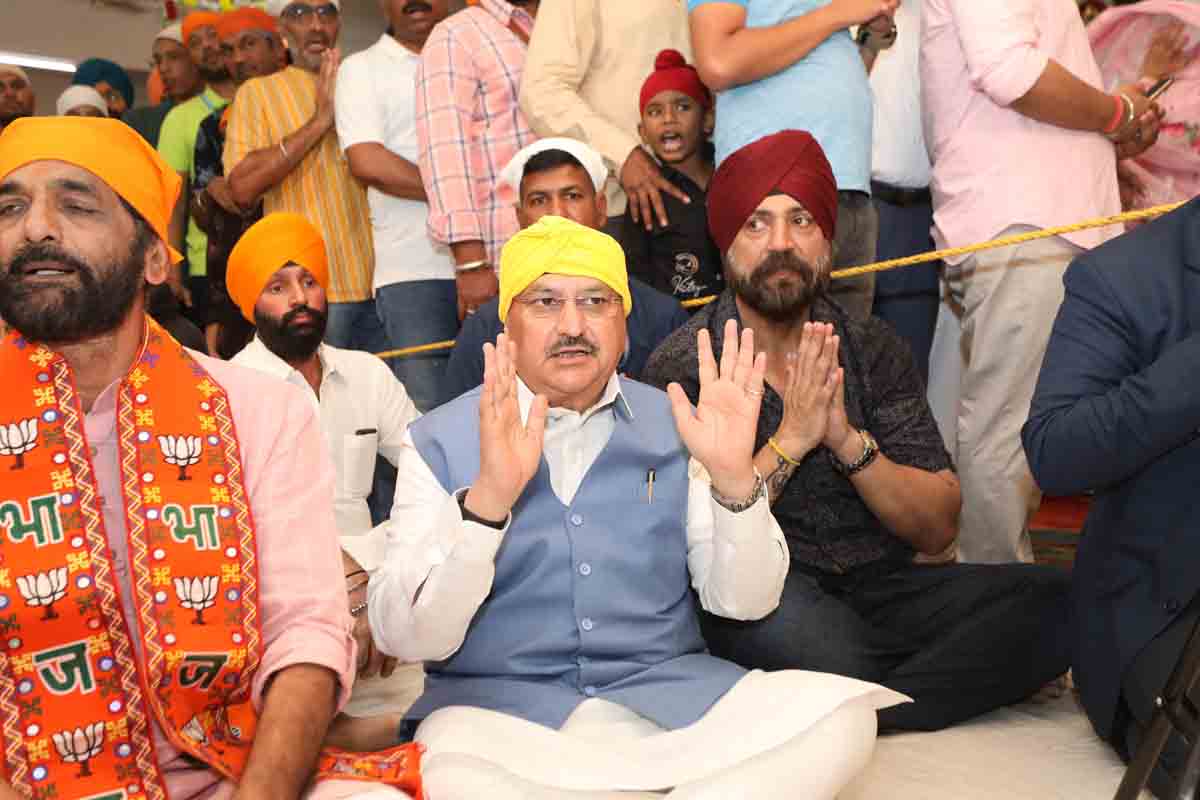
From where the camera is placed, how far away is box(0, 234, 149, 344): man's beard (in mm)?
2088

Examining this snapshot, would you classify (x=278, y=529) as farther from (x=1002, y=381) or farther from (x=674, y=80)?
(x=674, y=80)

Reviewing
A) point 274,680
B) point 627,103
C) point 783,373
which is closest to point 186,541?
point 274,680

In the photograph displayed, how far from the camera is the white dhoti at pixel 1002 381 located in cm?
355

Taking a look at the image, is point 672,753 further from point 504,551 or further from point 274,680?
point 274,680

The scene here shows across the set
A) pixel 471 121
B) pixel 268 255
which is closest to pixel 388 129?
pixel 471 121

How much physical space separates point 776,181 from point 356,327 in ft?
7.16

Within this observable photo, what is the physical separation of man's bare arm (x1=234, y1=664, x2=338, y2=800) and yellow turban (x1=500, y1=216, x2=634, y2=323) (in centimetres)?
95

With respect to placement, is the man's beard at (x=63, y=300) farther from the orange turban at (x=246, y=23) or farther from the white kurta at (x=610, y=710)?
the orange turban at (x=246, y=23)

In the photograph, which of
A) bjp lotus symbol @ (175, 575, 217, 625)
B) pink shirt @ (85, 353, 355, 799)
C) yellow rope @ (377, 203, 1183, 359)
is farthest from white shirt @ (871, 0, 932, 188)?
bjp lotus symbol @ (175, 575, 217, 625)

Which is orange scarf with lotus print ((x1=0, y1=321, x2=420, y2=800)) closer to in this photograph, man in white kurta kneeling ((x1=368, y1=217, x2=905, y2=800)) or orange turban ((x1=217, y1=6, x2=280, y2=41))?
man in white kurta kneeling ((x1=368, y1=217, x2=905, y2=800))

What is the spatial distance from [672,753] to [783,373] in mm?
1306

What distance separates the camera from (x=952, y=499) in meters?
3.13

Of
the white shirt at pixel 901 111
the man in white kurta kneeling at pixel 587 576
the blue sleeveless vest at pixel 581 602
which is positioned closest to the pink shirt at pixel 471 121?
the white shirt at pixel 901 111

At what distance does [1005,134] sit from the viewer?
360 centimetres
